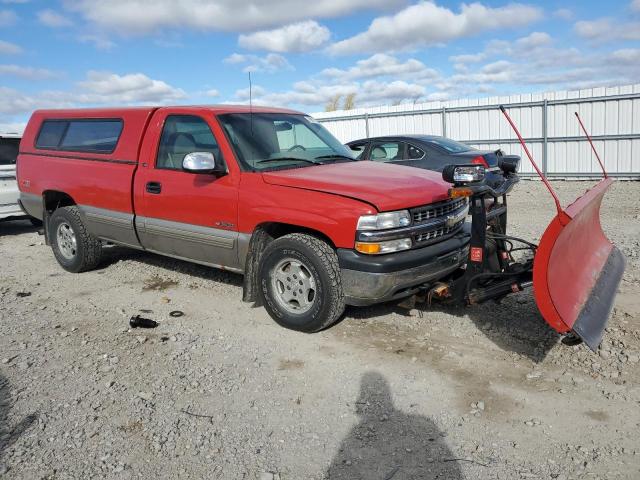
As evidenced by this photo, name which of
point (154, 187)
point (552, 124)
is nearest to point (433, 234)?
point (154, 187)

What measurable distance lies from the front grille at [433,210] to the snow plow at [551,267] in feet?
1.00

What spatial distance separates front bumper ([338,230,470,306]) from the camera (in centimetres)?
A: 420

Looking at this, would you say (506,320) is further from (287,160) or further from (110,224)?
(110,224)

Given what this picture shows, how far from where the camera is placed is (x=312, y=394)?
3.74m

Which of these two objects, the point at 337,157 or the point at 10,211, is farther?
the point at 10,211

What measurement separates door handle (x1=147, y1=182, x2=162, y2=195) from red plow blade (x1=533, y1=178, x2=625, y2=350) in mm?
3635

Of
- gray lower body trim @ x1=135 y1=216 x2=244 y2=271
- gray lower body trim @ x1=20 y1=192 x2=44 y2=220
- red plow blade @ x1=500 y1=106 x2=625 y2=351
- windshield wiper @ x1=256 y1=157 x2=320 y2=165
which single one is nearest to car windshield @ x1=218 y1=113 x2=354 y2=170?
windshield wiper @ x1=256 y1=157 x2=320 y2=165

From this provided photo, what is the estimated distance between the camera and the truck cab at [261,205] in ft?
14.1

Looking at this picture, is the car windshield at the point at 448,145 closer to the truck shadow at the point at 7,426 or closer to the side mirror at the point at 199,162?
the side mirror at the point at 199,162

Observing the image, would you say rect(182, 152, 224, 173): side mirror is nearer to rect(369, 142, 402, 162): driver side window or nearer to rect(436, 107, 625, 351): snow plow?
rect(436, 107, 625, 351): snow plow

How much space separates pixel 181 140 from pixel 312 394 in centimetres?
302

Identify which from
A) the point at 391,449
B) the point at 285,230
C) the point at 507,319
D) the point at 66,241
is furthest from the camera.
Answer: the point at 66,241

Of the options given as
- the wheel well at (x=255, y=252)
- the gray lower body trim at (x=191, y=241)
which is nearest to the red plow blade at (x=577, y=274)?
the wheel well at (x=255, y=252)

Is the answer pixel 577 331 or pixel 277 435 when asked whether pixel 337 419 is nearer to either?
pixel 277 435
